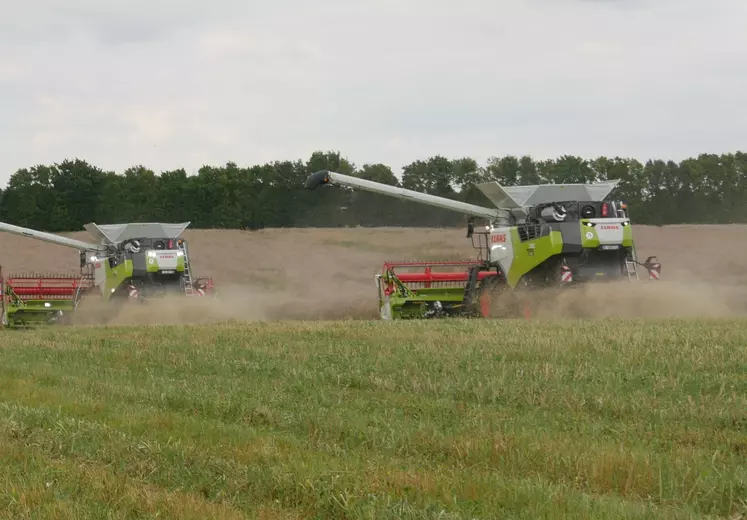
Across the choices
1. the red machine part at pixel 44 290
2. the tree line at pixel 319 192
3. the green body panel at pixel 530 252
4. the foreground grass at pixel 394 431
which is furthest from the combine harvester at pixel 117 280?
the tree line at pixel 319 192

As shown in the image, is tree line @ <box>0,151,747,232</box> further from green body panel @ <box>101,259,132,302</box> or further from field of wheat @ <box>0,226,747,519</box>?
field of wheat @ <box>0,226,747,519</box>

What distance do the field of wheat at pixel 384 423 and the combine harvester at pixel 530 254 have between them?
198 inches

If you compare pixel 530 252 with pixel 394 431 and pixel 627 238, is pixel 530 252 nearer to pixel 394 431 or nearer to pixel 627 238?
pixel 627 238

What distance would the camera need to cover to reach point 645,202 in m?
47.7

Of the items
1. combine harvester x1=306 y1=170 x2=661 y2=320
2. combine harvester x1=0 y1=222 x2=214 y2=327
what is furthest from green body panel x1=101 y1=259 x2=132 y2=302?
combine harvester x1=306 y1=170 x2=661 y2=320

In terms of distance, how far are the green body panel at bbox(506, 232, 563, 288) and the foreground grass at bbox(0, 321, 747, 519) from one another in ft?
24.8

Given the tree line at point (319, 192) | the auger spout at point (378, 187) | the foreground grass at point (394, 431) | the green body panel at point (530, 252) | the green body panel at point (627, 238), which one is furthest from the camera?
the tree line at point (319, 192)

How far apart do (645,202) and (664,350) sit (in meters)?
40.5

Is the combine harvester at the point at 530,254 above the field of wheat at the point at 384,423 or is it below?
above

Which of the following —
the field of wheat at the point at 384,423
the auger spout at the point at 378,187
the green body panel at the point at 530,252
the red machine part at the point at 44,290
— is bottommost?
the field of wheat at the point at 384,423

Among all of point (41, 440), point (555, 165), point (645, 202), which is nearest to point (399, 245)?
point (555, 165)

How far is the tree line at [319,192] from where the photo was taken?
4788cm

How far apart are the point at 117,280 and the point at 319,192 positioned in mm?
30959

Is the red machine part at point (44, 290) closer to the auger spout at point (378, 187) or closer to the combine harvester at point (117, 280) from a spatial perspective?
the combine harvester at point (117, 280)
